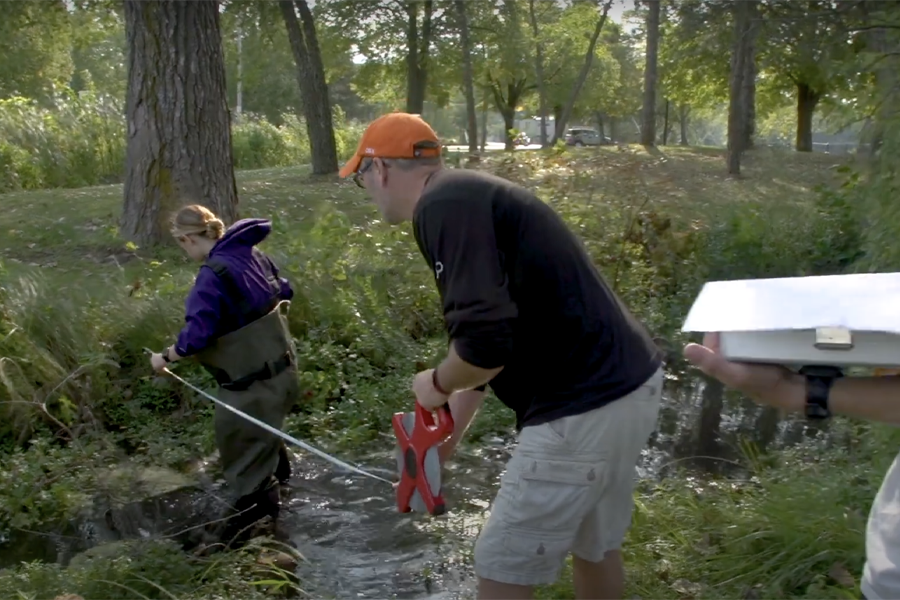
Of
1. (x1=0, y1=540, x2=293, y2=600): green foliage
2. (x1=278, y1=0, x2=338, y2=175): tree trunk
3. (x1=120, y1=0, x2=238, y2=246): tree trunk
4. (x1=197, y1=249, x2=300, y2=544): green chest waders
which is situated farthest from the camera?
(x1=278, y1=0, x2=338, y2=175): tree trunk

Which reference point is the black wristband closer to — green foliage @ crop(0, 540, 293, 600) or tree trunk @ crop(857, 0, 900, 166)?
green foliage @ crop(0, 540, 293, 600)

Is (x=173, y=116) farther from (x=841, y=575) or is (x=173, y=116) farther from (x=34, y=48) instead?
(x=34, y=48)

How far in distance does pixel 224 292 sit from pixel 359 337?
2.40 meters

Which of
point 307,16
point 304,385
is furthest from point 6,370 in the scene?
point 307,16

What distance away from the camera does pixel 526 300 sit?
2.74m

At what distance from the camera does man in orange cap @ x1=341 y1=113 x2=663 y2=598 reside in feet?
8.61

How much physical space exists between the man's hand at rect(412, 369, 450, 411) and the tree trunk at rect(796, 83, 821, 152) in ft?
116

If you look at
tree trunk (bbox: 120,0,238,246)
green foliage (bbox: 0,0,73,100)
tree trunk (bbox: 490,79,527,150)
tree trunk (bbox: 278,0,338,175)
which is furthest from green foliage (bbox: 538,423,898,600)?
tree trunk (bbox: 490,79,527,150)

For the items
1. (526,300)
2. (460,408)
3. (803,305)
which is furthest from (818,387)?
(460,408)

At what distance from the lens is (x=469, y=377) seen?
2719 millimetres

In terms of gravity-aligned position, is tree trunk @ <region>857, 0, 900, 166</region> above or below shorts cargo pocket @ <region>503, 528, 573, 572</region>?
above

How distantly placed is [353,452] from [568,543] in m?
3.39

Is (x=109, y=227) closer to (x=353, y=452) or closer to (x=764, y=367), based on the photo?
(x=353, y=452)

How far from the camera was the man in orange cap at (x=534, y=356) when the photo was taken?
8.61 ft
